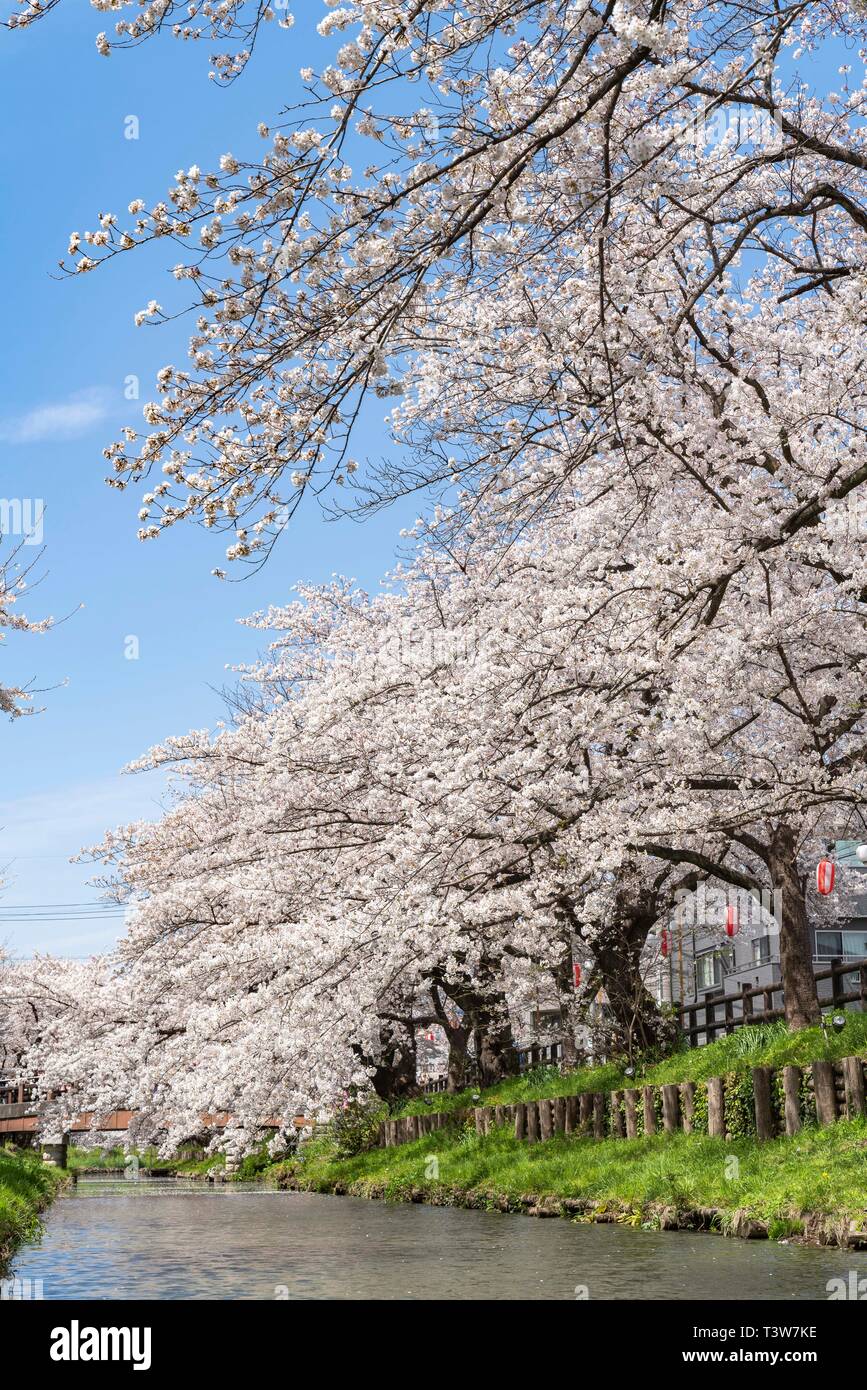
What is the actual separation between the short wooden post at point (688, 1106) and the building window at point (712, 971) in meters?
25.4

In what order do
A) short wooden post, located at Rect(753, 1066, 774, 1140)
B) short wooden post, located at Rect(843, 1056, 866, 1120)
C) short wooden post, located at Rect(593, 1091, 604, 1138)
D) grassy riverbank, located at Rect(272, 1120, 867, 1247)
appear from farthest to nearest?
short wooden post, located at Rect(593, 1091, 604, 1138), short wooden post, located at Rect(753, 1066, 774, 1140), short wooden post, located at Rect(843, 1056, 866, 1120), grassy riverbank, located at Rect(272, 1120, 867, 1247)

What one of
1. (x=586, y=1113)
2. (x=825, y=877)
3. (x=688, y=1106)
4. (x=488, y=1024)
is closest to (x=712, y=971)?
(x=488, y=1024)

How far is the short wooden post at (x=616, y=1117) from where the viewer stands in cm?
1689

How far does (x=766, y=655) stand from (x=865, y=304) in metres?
5.39

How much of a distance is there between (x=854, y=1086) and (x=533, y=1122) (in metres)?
7.81

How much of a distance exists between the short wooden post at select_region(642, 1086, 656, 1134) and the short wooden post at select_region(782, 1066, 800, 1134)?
2.88 m

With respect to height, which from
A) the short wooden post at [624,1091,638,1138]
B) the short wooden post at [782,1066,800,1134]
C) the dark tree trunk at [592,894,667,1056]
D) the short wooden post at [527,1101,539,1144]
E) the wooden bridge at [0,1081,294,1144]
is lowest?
the wooden bridge at [0,1081,294,1144]

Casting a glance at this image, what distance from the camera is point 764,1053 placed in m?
15.3

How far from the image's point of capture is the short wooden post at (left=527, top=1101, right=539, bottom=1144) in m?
19.1

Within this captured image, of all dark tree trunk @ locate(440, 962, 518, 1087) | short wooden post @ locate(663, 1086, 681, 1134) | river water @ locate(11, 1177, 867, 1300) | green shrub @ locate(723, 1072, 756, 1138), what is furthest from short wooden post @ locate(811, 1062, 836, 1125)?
dark tree trunk @ locate(440, 962, 518, 1087)

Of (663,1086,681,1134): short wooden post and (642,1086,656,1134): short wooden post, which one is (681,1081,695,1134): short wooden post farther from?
(642,1086,656,1134): short wooden post

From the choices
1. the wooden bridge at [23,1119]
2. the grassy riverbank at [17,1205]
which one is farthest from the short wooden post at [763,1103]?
the wooden bridge at [23,1119]

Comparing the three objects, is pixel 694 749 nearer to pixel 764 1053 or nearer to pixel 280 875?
pixel 764 1053
